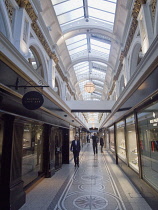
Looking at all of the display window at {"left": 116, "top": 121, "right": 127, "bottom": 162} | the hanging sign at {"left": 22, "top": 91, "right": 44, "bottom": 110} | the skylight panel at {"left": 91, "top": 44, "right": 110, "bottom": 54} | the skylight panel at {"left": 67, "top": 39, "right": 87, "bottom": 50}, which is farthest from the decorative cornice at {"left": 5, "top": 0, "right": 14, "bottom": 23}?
the skylight panel at {"left": 91, "top": 44, "right": 110, "bottom": 54}

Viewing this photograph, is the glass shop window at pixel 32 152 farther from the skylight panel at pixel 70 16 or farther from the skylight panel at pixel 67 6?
the skylight panel at pixel 70 16

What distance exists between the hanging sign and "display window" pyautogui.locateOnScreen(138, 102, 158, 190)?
2.56 m

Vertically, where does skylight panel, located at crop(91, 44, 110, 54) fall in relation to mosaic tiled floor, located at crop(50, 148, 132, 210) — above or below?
above

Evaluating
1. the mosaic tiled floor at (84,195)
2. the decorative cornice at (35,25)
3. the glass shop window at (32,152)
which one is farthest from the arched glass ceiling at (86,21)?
the mosaic tiled floor at (84,195)

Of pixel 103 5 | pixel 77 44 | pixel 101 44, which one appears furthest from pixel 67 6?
pixel 101 44

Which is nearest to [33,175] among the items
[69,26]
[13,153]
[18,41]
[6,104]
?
[13,153]

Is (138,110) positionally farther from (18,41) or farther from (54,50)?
(54,50)

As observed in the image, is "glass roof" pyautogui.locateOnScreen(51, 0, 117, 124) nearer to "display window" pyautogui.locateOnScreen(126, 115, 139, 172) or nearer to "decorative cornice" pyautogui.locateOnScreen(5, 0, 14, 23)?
"decorative cornice" pyautogui.locateOnScreen(5, 0, 14, 23)

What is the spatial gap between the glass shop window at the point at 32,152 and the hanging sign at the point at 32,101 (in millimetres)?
1077

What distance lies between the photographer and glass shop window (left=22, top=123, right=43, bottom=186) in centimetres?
443

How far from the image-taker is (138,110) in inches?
181

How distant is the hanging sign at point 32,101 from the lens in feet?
11.3

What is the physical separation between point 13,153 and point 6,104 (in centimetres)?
114

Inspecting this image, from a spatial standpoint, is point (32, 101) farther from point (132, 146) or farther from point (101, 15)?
point (101, 15)
